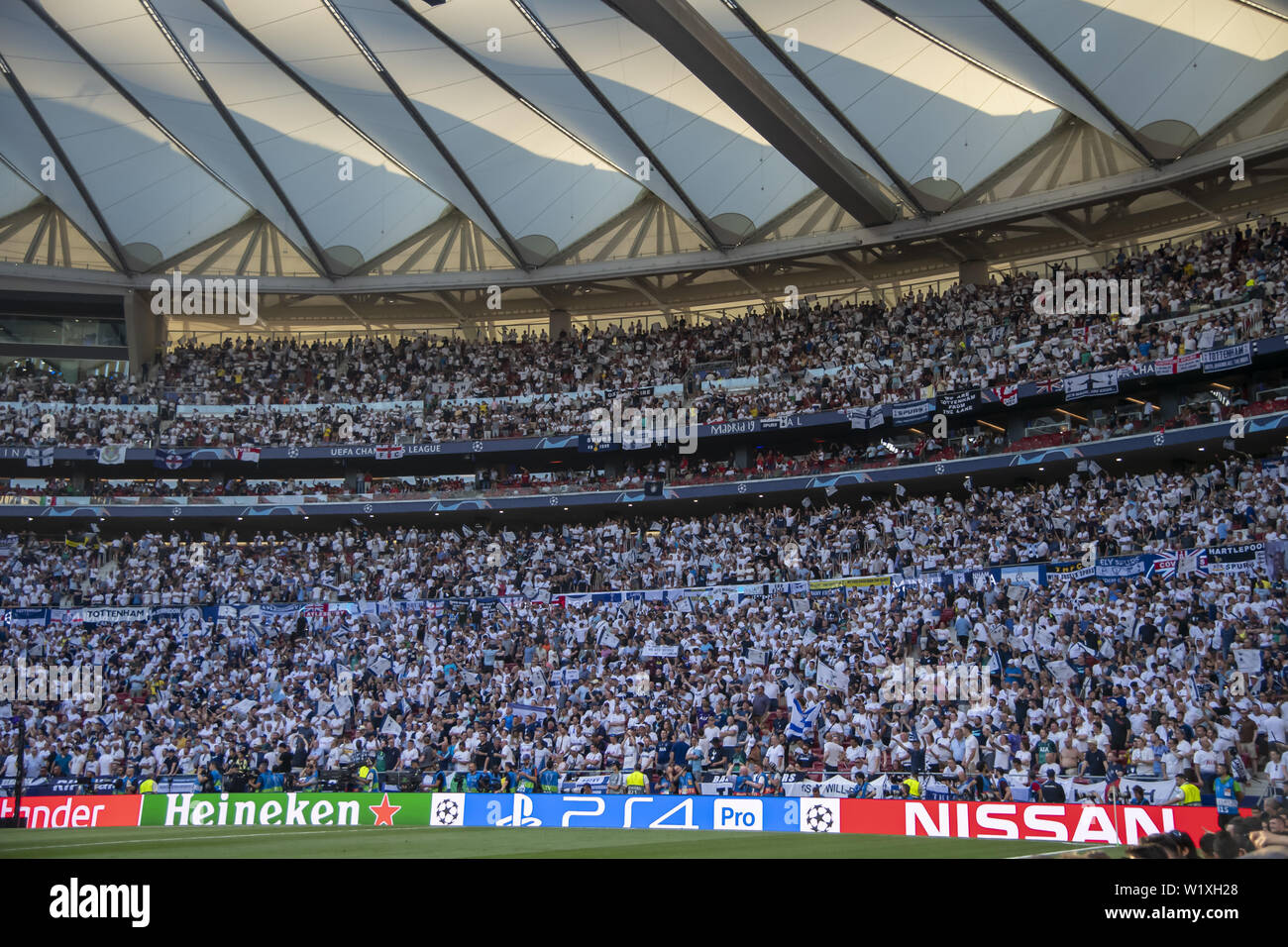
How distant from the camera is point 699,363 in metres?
47.3

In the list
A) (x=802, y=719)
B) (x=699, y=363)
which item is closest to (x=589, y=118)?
(x=699, y=363)

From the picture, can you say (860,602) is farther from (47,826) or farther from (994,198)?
(47,826)

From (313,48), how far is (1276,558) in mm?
30734

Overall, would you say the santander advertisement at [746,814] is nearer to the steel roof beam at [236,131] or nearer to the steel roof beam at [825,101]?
the steel roof beam at [825,101]

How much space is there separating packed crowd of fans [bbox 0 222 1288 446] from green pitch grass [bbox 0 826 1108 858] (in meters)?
21.6

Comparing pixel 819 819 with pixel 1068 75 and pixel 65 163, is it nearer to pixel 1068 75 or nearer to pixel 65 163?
pixel 1068 75

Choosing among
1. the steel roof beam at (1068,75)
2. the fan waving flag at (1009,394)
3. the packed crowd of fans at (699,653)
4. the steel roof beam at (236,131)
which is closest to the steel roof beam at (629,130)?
the steel roof beam at (1068,75)

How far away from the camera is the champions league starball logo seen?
71.7 ft

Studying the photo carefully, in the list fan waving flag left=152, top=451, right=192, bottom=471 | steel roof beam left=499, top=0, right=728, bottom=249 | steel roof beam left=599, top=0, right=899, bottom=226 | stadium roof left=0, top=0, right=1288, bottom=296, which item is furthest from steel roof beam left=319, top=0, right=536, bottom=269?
fan waving flag left=152, top=451, right=192, bottom=471

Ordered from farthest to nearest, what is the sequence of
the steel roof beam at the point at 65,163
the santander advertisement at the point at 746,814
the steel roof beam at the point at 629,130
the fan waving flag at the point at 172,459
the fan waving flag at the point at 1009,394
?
the fan waving flag at the point at 172,459 < the steel roof beam at the point at 65,163 < the fan waving flag at the point at 1009,394 < the steel roof beam at the point at 629,130 < the santander advertisement at the point at 746,814

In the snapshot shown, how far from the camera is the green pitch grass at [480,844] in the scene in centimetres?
1723

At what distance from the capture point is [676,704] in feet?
92.6

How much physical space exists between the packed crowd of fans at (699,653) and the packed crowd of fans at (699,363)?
4718 millimetres

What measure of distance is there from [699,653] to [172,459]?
90.7ft
